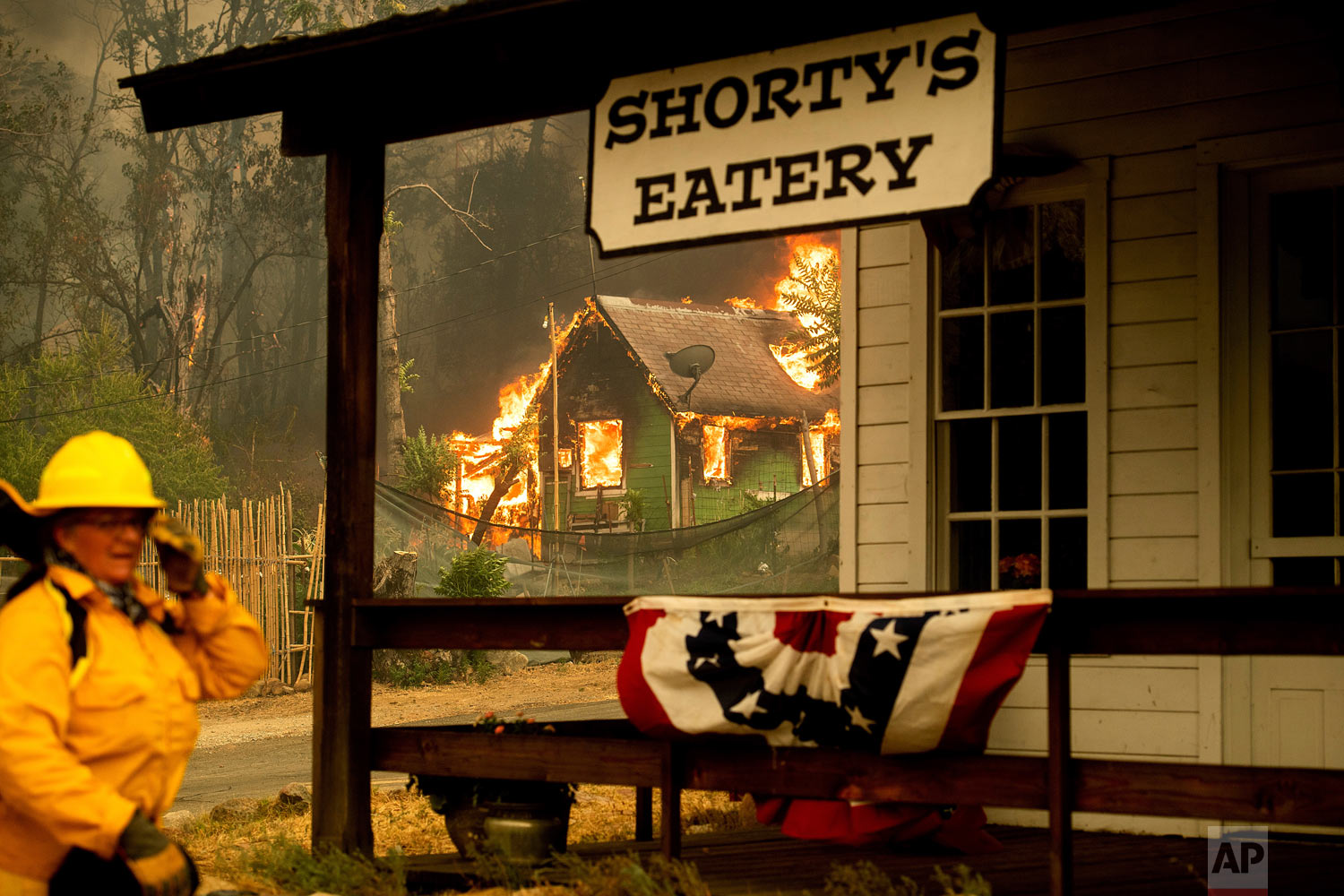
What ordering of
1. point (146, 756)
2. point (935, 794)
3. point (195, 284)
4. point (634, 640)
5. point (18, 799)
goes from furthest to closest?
1. point (195, 284)
2. point (634, 640)
3. point (935, 794)
4. point (146, 756)
5. point (18, 799)

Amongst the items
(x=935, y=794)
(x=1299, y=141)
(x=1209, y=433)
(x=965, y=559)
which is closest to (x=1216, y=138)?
(x=1299, y=141)

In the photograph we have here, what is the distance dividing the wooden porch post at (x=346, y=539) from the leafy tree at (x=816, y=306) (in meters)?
30.3

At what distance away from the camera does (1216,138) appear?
6945mm

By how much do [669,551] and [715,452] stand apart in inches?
617

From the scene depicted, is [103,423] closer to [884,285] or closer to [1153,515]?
[884,285]

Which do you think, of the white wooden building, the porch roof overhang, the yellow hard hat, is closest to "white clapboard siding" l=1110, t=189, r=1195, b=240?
the white wooden building

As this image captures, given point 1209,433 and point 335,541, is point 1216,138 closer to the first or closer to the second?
point 1209,433

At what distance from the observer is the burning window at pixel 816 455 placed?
125ft

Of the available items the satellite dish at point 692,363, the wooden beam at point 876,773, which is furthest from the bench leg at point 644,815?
the satellite dish at point 692,363

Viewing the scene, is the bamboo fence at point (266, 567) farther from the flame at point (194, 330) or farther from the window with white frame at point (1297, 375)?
the flame at point (194, 330)

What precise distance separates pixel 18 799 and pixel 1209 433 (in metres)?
5.64

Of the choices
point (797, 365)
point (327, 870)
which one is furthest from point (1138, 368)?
point (797, 365)

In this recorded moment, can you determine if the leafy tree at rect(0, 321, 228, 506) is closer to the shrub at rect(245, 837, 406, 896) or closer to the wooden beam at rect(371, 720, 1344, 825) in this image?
the shrub at rect(245, 837, 406, 896)

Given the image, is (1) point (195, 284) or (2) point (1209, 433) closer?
(2) point (1209, 433)
